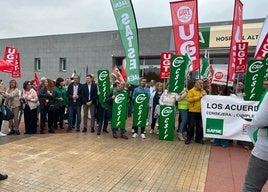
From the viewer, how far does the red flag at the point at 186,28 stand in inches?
333

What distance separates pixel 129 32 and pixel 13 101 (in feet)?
13.1

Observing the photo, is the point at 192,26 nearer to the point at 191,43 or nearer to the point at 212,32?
the point at 191,43

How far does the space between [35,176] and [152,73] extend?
16663 mm

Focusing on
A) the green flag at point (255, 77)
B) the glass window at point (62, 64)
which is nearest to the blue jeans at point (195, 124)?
the green flag at point (255, 77)

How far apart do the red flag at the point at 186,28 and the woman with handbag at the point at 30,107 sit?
179 inches

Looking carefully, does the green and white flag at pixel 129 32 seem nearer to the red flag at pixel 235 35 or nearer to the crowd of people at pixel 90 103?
the crowd of people at pixel 90 103

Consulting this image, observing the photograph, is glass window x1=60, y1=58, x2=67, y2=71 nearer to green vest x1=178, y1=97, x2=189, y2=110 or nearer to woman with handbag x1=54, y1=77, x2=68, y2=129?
woman with handbag x1=54, y1=77, x2=68, y2=129

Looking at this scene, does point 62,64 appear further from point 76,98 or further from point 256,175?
point 256,175

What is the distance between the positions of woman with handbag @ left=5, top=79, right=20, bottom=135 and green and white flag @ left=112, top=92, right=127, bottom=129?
2877 mm

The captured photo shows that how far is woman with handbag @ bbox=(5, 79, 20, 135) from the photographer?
8.18 m

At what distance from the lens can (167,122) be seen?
26.7ft

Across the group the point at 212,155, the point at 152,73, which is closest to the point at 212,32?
the point at 152,73

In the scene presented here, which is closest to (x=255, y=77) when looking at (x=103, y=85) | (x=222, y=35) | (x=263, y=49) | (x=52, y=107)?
(x=263, y=49)

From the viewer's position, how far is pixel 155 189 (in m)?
4.52
